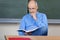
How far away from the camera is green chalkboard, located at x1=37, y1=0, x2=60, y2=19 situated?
4.38 metres

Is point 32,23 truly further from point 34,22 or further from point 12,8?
point 12,8

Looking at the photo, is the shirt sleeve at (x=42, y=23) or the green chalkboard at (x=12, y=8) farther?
the green chalkboard at (x=12, y=8)

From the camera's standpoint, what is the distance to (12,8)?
440 centimetres

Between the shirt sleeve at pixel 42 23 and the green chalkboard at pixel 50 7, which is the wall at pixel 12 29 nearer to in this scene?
the green chalkboard at pixel 50 7

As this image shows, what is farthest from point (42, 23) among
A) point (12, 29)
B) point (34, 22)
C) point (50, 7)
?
point (12, 29)

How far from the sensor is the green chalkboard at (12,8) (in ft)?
14.4

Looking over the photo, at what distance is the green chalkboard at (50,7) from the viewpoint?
4383mm

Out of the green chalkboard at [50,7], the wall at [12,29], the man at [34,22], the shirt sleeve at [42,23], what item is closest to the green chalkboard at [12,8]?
the wall at [12,29]

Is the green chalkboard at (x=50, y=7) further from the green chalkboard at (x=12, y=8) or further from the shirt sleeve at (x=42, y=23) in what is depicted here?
the shirt sleeve at (x=42, y=23)

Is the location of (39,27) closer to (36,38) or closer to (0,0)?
(36,38)

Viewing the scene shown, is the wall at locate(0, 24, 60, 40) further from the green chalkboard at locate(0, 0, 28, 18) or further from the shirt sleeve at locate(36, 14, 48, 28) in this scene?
the shirt sleeve at locate(36, 14, 48, 28)

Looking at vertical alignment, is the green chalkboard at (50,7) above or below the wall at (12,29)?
above

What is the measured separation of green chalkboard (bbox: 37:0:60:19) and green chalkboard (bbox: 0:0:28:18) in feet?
1.03

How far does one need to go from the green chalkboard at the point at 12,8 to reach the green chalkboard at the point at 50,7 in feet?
1.03
